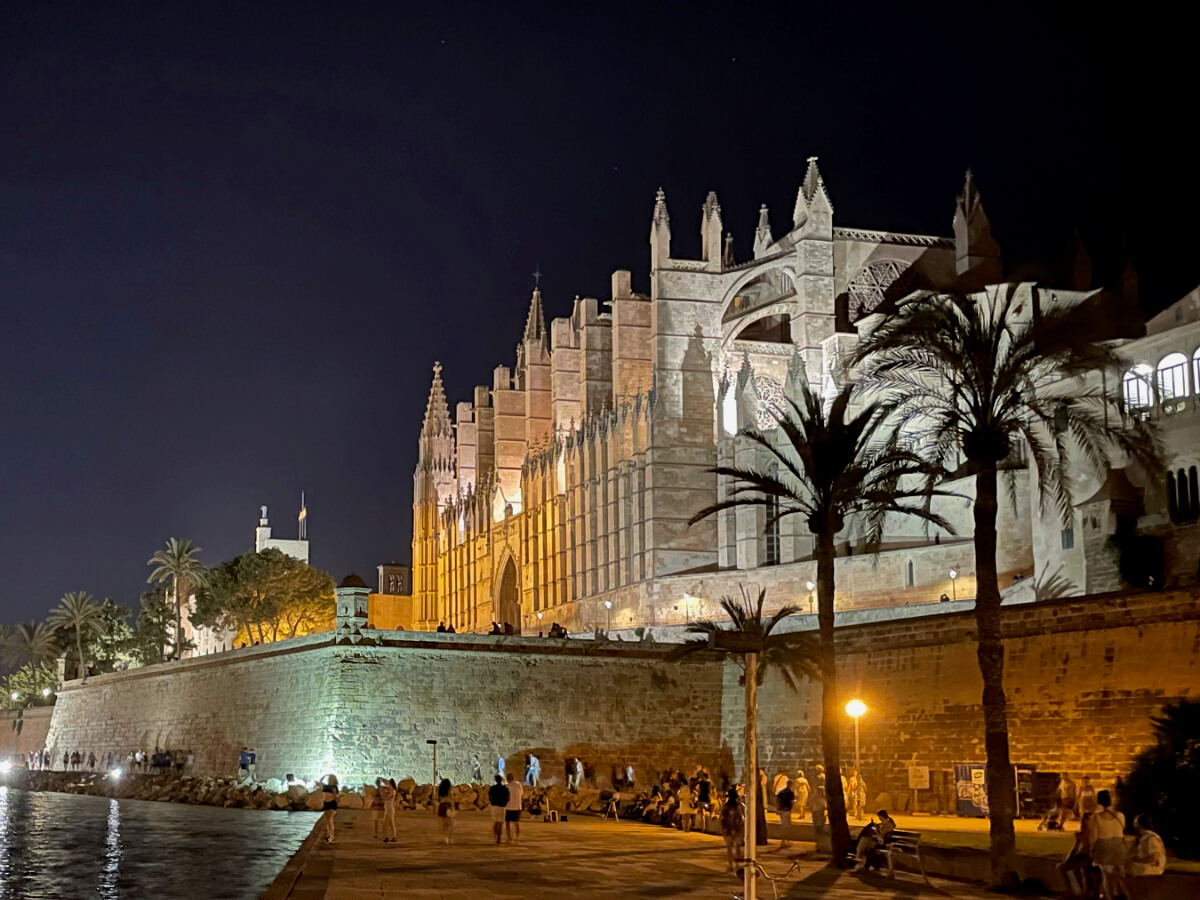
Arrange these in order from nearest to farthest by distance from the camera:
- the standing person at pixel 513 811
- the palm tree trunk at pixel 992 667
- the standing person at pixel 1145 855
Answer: the standing person at pixel 1145 855 < the palm tree trunk at pixel 992 667 < the standing person at pixel 513 811

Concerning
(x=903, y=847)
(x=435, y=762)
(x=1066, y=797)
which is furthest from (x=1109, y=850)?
(x=435, y=762)

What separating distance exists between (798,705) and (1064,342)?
1609 centimetres

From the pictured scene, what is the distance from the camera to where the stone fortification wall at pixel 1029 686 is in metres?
23.5

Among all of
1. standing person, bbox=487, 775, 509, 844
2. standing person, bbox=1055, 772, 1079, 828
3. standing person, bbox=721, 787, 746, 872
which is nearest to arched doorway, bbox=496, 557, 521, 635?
standing person, bbox=1055, 772, 1079, 828

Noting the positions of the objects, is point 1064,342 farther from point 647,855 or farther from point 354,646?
point 354,646

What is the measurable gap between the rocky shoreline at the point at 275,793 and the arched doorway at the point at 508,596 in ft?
74.5

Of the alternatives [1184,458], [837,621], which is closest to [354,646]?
[837,621]

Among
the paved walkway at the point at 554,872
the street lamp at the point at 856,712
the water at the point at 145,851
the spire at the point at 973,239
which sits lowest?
the water at the point at 145,851

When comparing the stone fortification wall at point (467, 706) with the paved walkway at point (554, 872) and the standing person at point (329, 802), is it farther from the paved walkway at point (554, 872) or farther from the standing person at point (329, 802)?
the paved walkway at point (554, 872)

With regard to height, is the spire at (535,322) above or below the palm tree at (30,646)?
above

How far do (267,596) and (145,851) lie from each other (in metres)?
39.3

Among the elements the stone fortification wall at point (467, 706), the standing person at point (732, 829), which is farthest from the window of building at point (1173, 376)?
the standing person at point (732, 829)

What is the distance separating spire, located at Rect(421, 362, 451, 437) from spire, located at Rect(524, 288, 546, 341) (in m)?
9.05

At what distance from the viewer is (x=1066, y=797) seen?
24.0 meters
